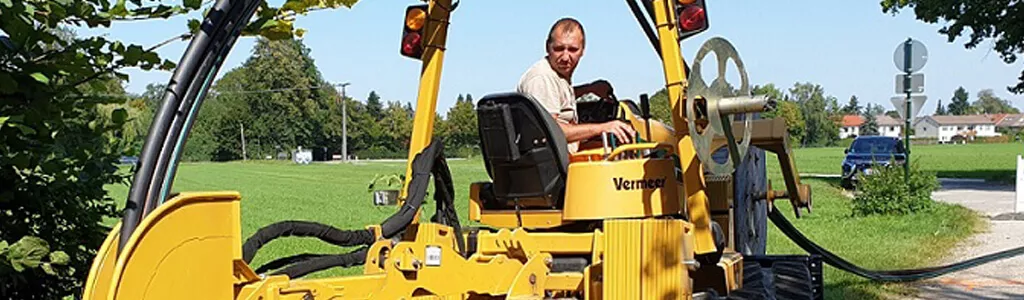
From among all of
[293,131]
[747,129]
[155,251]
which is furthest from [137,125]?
[293,131]

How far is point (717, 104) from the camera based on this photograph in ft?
15.5

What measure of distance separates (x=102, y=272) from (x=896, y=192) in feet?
58.8

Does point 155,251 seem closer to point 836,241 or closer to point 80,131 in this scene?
point 80,131

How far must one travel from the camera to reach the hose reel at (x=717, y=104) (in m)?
4.63

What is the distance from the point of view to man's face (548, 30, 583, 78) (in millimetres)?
5734

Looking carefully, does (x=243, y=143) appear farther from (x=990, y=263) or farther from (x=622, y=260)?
(x=622, y=260)

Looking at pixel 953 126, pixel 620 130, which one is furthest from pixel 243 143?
pixel 953 126

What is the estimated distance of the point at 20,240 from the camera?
3934 millimetres

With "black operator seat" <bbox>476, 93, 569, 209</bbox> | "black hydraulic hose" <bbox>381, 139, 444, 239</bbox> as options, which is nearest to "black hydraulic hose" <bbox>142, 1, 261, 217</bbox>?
"black hydraulic hose" <bbox>381, 139, 444, 239</bbox>

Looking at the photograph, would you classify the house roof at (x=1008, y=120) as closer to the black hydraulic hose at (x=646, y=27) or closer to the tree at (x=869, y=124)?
the tree at (x=869, y=124)

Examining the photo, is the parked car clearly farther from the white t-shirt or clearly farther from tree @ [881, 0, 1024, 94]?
the white t-shirt

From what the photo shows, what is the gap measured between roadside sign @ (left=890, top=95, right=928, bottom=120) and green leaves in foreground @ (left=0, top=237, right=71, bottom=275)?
14.4 m

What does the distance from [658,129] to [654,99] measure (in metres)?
0.83

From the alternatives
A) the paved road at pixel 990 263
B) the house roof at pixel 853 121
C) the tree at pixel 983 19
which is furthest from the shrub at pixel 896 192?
the house roof at pixel 853 121
